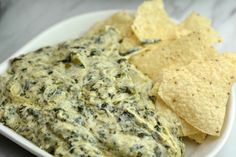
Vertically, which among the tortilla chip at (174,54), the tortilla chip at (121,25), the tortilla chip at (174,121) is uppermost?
the tortilla chip at (121,25)

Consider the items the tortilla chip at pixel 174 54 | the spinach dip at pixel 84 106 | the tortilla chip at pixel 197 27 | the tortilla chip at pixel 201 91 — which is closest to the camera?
the spinach dip at pixel 84 106

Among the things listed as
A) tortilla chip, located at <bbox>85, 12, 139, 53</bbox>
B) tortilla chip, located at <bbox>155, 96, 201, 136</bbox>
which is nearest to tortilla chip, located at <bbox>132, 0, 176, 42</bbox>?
tortilla chip, located at <bbox>85, 12, 139, 53</bbox>

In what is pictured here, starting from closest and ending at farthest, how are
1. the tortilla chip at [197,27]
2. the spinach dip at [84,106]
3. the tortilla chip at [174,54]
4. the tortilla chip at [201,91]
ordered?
the spinach dip at [84,106] → the tortilla chip at [201,91] → the tortilla chip at [174,54] → the tortilla chip at [197,27]

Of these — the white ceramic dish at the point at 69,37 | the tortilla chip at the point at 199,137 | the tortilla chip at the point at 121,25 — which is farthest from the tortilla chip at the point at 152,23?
the tortilla chip at the point at 199,137

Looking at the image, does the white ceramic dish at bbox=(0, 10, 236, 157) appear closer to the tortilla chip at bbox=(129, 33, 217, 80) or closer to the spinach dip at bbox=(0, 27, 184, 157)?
the spinach dip at bbox=(0, 27, 184, 157)

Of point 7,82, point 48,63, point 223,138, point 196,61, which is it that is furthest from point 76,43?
point 223,138

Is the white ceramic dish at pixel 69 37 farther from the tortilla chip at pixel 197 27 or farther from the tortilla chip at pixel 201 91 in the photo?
the tortilla chip at pixel 197 27

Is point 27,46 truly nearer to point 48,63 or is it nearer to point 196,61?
point 48,63
